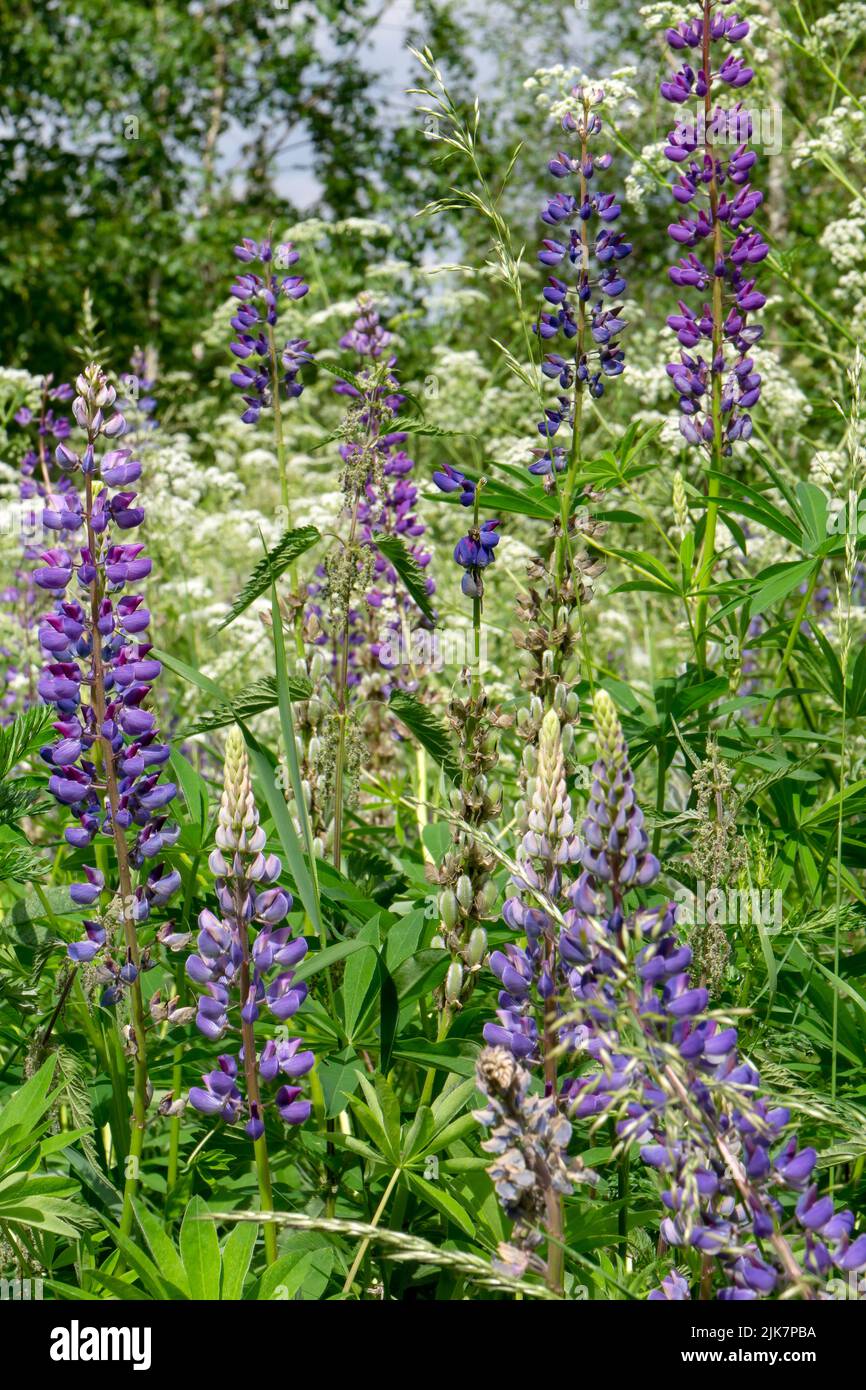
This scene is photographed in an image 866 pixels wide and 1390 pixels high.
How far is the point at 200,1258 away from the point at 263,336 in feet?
5.90

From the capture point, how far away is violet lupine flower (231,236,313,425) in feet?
8.61

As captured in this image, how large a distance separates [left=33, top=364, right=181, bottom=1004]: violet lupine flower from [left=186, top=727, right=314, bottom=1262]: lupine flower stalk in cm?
27

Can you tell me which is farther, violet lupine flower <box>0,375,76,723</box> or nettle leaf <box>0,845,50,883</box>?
violet lupine flower <box>0,375,76,723</box>

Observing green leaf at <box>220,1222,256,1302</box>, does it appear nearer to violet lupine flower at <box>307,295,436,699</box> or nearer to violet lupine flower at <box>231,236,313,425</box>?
violet lupine flower at <box>307,295,436,699</box>

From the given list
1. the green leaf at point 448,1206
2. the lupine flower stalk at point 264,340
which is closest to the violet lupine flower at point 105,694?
the green leaf at point 448,1206

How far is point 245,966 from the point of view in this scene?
5.39 feet

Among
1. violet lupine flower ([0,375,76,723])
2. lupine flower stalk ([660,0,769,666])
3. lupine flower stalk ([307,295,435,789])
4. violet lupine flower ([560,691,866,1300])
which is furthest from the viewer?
violet lupine flower ([0,375,76,723])

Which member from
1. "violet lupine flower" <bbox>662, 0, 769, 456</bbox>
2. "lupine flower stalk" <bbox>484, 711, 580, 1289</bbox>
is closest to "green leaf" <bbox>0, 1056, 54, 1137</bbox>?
"lupine flower stalk" <bbox>484, 711, 580, 1289</bbox>

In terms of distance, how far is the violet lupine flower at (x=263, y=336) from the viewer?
2625 millimetres

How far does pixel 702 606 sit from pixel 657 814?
0.54m

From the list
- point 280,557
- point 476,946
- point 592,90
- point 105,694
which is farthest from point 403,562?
point 592,90

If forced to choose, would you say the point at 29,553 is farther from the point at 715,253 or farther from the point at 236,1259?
the point at 236,1259
